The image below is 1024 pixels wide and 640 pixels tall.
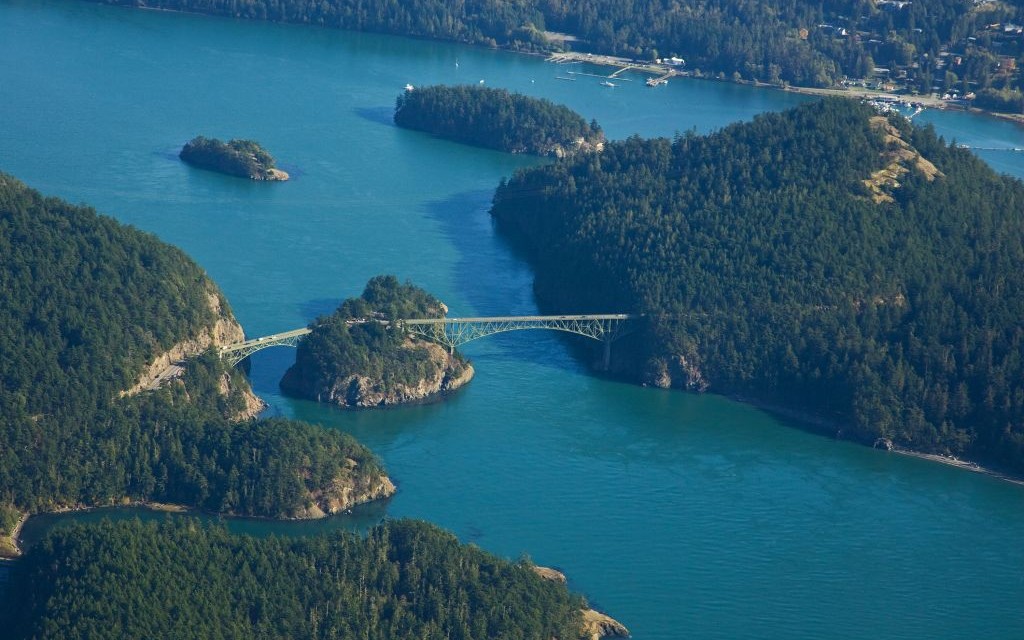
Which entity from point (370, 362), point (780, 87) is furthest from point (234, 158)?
point (780, 87)

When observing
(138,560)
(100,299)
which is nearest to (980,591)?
(138,560)

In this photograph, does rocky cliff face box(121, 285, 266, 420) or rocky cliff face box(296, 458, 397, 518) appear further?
rocky cliff face box(121, 285, 266, 420)

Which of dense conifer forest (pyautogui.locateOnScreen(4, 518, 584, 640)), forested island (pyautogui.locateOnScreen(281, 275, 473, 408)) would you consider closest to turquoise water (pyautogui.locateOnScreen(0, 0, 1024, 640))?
forested island (pyautogui.locateOnScreen(281, 275, 473, 408))

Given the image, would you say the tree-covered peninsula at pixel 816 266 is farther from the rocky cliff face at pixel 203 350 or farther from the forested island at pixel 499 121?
the forested island at pixel 499 121

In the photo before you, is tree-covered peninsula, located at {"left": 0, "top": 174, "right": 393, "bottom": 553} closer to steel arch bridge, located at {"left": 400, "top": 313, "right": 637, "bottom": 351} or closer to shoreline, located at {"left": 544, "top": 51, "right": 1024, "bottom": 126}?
steel arch bridge, located at {"left": 400, "top": 313, "right": 637, "bottom": 351}

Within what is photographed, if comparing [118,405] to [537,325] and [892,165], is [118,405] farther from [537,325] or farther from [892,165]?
[892,165]

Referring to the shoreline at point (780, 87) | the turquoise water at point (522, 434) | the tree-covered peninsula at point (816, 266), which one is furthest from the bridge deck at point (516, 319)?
the shoreline at point (780, 87)
